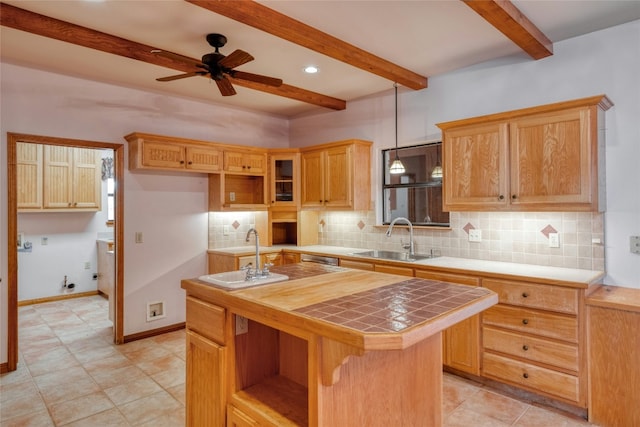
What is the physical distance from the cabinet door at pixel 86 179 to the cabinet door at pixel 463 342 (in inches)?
212

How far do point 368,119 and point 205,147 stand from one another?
1.96 meters

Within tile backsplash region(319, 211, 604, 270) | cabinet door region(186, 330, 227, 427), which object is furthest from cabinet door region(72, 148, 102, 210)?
cabinet door region(186, 330, 227, 427)

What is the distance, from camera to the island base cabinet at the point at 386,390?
60.9 inches

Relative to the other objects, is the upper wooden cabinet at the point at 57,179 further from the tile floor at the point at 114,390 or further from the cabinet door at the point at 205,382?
the cabinet door at the point at 205,382

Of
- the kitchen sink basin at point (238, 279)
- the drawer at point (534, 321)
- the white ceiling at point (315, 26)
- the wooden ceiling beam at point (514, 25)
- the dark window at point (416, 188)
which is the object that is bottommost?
the drawer at point (534, 321)

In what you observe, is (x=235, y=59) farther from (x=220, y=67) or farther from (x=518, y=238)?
(x=518, y=238)

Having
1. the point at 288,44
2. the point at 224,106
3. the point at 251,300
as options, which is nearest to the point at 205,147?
the point at 224,106

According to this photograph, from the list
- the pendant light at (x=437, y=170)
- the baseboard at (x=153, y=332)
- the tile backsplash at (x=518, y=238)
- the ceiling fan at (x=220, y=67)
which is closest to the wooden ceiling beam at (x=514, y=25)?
the pendant light at (x=437, y=170)

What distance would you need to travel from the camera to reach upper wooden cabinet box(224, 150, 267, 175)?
4.57m

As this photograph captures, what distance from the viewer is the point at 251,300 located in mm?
1775

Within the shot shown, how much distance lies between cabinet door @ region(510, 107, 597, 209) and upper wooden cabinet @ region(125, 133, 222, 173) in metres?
3.15

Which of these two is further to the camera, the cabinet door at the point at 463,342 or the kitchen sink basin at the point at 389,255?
the kitchen sink basin at the point at 389,255

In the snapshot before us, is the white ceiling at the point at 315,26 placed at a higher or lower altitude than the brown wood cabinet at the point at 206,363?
higher

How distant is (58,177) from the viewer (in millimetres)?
5652
